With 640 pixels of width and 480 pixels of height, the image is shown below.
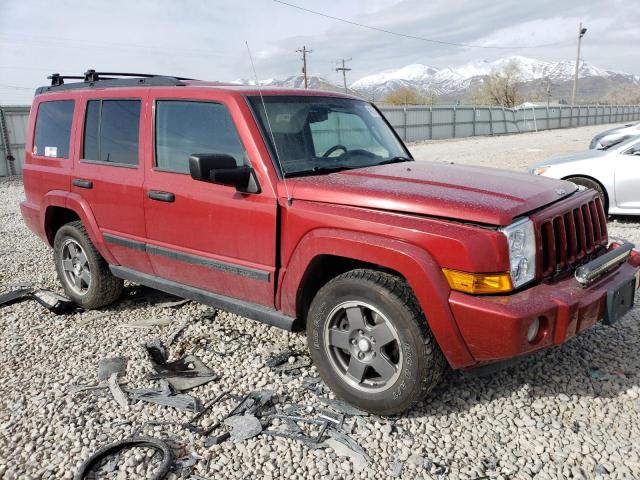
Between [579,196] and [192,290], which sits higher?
[579,196]

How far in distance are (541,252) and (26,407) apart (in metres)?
3.10

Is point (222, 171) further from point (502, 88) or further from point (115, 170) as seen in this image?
point (502, 88)

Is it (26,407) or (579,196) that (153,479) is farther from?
(579,196)

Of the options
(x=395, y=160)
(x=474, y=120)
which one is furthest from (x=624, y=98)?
(x=395, y=160)

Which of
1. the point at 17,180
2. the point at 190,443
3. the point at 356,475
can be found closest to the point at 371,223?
the point at 356,475

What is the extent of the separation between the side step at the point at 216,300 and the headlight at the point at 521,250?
4.37 ft

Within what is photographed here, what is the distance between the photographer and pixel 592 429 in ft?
8.89

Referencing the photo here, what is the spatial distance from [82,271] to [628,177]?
6.91 meters

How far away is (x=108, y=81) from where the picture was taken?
4238mm

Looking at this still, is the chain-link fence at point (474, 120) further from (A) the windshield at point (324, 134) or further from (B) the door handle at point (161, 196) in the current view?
(B) the door handle at point (161, 196)

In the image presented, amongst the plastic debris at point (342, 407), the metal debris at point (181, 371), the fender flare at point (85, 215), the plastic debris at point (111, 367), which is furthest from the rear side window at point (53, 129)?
the plastic debris at point (342, 407)

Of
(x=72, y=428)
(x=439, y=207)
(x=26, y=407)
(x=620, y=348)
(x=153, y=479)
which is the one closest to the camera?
(x=153, y=479)

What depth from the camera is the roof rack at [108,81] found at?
3.81m

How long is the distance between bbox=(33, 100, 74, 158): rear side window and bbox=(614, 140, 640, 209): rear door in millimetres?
6834
